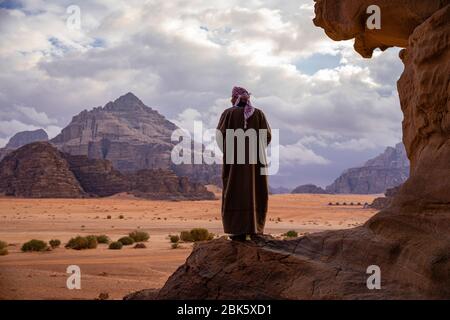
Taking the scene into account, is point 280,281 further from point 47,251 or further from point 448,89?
point 47,251

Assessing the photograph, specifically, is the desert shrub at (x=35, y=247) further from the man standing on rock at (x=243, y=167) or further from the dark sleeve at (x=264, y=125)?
the dark sleeve at (x=264, y=125)

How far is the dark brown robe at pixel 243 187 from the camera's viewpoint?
6945mm

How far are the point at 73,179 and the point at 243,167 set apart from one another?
268 feet

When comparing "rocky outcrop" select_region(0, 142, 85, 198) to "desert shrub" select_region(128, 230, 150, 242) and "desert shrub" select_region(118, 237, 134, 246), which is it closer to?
"desert shrub" select_region(128, 230, 150, 242)

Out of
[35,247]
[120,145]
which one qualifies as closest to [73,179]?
[35,247]

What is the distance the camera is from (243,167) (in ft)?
23.1

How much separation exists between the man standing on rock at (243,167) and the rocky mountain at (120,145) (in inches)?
4806

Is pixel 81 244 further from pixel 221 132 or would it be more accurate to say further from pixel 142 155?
pixel 142 155

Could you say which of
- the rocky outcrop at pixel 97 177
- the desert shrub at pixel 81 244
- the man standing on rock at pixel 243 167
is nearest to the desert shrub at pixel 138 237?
the desert shrub at pixel 81 244

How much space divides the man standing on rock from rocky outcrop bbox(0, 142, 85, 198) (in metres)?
75.5

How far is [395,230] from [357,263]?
2.08 ft

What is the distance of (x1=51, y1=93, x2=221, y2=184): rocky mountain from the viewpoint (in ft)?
479

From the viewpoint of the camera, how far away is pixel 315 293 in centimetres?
598

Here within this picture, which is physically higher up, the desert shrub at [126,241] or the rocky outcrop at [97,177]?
the rocky outcrop at [97,177]
